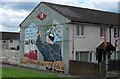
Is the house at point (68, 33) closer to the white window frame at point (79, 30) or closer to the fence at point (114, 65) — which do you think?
the white window frame at point (79, 30)

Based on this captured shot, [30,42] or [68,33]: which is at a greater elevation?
[68,33]

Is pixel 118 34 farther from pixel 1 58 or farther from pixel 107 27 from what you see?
pixel 1 58

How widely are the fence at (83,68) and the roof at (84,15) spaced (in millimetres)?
4806

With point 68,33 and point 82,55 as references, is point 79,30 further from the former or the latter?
point 82,55

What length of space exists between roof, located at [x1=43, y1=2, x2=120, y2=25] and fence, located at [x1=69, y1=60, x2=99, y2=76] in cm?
481

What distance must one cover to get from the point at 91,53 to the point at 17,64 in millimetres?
10886

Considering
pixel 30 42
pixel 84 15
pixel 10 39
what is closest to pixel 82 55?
pixel 84 15

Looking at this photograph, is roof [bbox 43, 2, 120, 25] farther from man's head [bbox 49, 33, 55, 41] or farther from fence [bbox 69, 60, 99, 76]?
fence [bbox 69, 60, 99, 76]

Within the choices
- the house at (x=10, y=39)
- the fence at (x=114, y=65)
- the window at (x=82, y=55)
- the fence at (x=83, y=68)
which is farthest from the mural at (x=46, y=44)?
the house at (x=10, y=39)

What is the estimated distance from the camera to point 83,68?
29.1m

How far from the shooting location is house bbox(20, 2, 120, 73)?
3175 centimetres

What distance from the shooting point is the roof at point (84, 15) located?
32.8 meters

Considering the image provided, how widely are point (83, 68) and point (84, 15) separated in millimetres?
8312

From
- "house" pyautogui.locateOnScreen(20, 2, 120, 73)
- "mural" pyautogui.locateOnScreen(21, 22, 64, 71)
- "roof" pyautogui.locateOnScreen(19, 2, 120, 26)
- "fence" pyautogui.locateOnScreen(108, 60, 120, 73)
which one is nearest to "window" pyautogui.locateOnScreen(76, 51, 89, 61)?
"house" pyautogui.locateOnScreen(20, 2, 120, 73)
